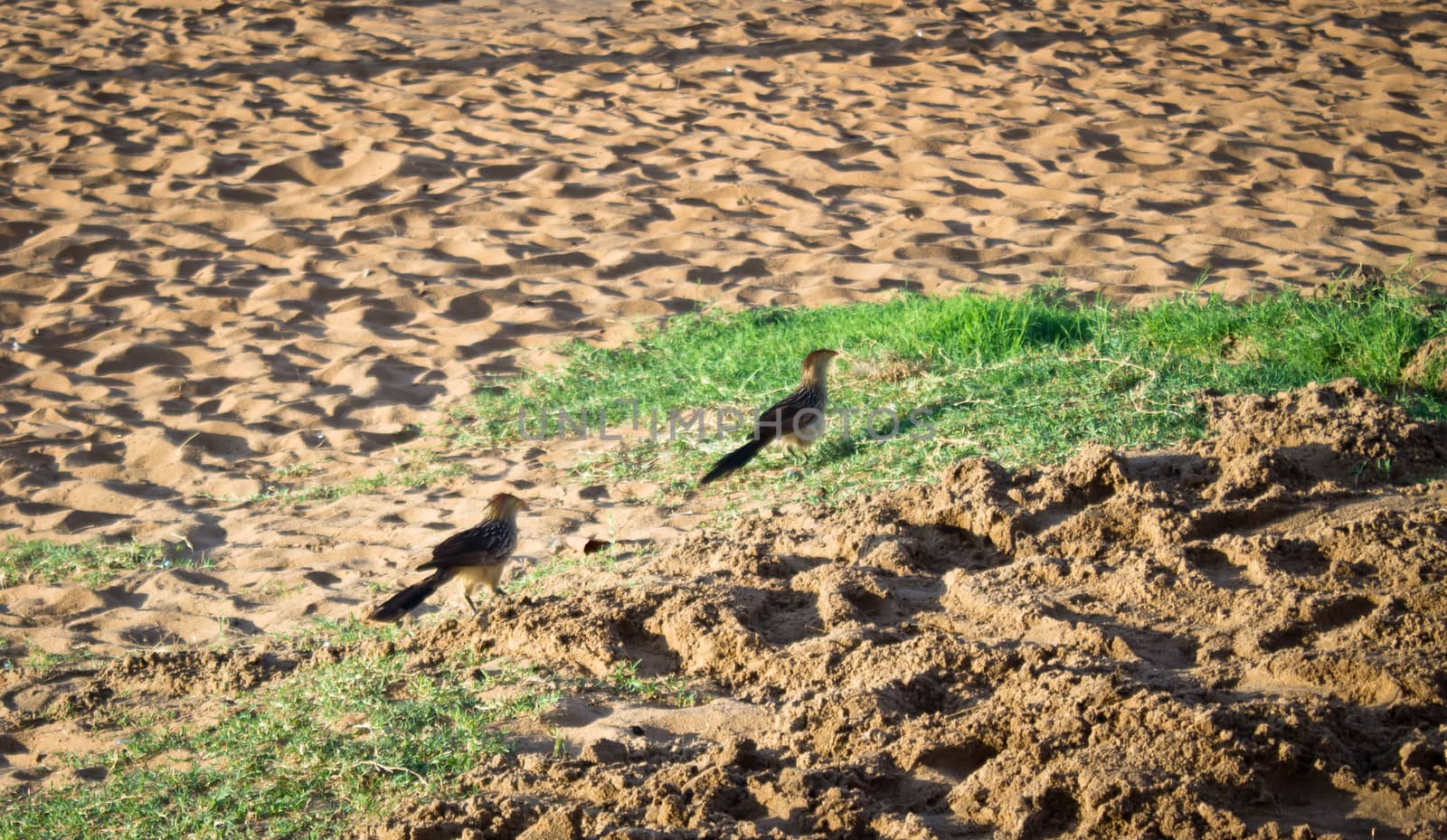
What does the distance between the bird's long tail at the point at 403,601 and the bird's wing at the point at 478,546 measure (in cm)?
6

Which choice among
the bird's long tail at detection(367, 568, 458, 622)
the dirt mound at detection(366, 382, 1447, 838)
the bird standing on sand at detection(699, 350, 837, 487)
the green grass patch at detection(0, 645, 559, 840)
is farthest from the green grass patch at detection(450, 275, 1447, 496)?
the green grass patch at detection(0, 645, 559, 840)

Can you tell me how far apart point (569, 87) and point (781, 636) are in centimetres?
867

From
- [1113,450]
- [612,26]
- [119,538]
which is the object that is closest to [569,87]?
[612,26]

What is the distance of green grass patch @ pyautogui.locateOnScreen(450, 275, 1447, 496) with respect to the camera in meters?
5.07

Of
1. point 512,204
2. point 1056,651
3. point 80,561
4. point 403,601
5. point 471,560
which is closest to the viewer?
point 1056,651

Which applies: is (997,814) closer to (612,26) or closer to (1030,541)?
(1030,541)

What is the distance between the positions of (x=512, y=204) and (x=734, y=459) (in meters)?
4.79

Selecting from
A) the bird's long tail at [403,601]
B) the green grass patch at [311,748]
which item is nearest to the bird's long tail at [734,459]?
the bird's long tail at [403,601]

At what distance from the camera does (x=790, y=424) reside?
5.31 m

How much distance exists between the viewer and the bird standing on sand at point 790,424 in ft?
16.9

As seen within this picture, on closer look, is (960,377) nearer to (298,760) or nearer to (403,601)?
(403,601)

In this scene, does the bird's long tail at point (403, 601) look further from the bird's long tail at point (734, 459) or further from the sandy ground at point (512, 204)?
the bird's long tail at point (734, 459)

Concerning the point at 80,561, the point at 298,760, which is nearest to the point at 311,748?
the point at 298,760

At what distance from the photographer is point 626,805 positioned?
292 cm
